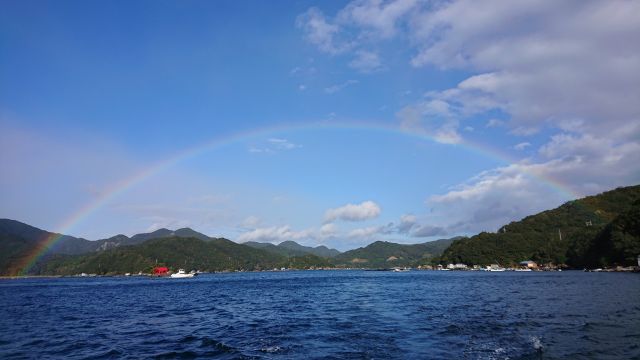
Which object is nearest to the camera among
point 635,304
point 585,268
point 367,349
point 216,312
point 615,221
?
point 367,349

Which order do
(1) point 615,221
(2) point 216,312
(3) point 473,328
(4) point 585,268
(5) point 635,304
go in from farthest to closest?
(4) point 585,268 → (1) point 615,221 → (2) point 216,312 → (5) point 635,304 → (3) point 473,328

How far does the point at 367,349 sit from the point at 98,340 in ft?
62.7

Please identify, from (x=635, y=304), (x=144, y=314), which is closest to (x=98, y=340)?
(x=144, y=314)

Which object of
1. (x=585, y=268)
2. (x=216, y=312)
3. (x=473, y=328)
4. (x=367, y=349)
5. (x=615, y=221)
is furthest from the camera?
(x=585, y=268)

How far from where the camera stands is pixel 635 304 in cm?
4072

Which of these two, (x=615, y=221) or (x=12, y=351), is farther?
(x=615, y=221)

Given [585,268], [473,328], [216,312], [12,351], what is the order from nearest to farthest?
1. [12,351]
2. [473,328]
3. [216,312]
4. [585,268]

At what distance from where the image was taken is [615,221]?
145000 mm

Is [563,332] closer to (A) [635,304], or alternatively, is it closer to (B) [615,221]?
(A) [635,304]

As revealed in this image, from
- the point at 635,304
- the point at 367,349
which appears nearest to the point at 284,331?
the point at 367,349

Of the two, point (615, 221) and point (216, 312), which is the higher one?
point (615, 221)

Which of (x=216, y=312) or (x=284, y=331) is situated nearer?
(x=284, y=331)

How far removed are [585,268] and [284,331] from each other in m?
173

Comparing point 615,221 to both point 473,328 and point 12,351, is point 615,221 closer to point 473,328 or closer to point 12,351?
point 473,328
